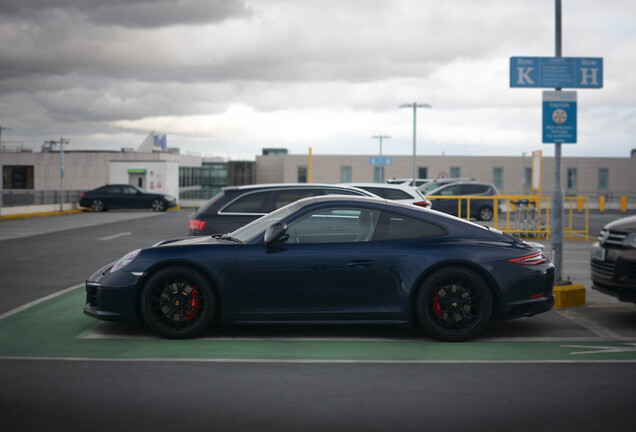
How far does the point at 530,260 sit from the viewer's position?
6879 millimetres

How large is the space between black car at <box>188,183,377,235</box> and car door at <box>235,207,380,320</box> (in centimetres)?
375

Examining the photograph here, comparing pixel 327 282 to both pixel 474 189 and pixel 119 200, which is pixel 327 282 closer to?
pixel 474 189

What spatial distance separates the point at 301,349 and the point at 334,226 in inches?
48.4

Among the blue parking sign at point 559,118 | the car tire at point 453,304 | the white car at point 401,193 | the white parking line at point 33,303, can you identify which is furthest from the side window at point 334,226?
the white car at point 401,193

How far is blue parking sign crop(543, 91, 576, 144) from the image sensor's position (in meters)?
9.93

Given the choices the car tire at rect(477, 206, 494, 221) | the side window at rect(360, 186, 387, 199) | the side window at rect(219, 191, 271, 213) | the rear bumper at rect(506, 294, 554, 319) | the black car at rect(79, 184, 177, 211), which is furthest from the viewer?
the black car at rect(79, 184, 177, 211)

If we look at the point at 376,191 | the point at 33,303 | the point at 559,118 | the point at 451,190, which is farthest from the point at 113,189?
the point at 559,118

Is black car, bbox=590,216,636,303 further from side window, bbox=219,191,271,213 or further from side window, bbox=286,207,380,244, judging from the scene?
side window, bbox=219,191,271,213

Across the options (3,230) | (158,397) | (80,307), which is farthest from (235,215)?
(3,230)

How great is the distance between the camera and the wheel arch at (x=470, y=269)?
21.9ft

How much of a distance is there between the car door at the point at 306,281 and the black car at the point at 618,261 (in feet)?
8.75

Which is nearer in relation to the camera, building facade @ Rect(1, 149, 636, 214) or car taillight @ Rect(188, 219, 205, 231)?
car taillight @ Rect(188, 219, 205, 231)

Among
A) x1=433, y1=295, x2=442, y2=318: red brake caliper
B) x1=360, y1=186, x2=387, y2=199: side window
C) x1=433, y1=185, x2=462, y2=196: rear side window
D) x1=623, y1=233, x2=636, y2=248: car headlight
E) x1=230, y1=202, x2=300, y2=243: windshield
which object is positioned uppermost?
x1=433, y1=185, x2=462, y2=196: rear side window

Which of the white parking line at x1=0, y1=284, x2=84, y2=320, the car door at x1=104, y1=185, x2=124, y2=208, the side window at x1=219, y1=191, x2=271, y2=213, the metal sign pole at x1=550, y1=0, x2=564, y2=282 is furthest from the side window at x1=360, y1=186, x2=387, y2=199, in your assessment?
the car door at x1=104, y1=185, x2=124, y2=208
